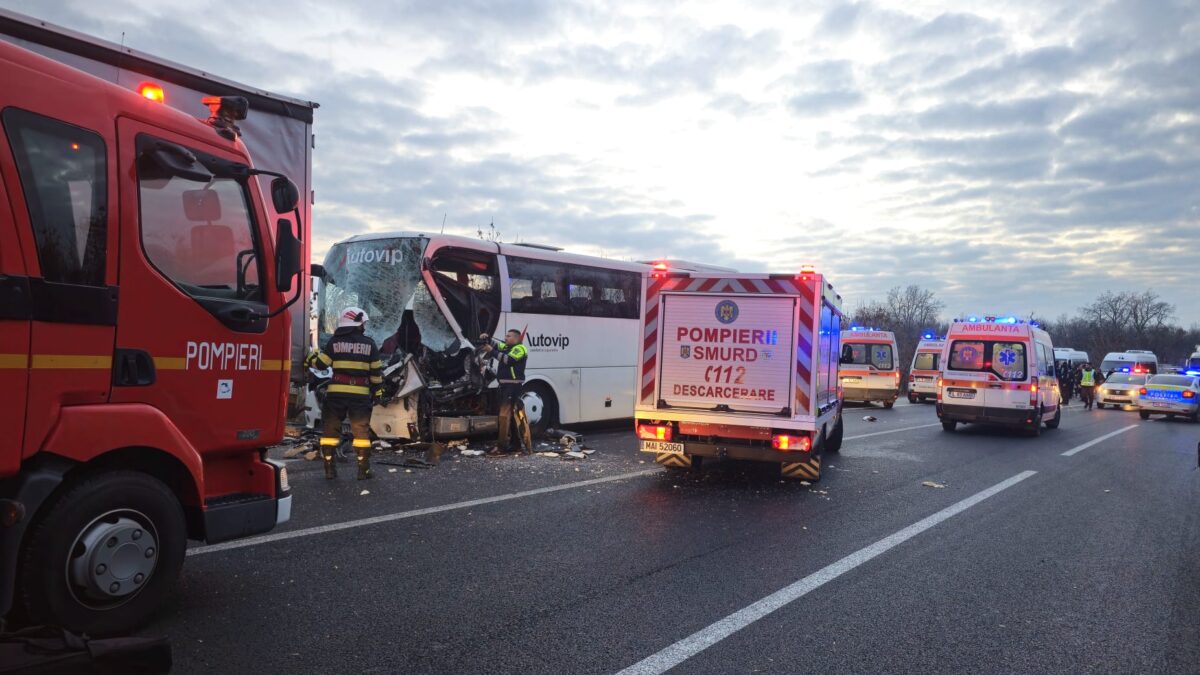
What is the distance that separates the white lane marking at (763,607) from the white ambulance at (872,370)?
1642 cm

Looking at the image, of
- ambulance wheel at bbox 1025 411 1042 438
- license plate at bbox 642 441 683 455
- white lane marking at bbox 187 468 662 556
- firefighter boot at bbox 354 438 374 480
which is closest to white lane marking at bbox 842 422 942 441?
ambulance wheel at bbox 1025 411 1042 438

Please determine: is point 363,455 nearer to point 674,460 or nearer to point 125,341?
point 674,460

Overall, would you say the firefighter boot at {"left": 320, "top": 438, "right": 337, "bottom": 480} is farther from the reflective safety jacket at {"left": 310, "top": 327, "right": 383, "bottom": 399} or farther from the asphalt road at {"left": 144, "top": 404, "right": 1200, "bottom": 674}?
the reflective safety jacket at {"left": 310, "top": 327, "right": 383, "bottom": 399}

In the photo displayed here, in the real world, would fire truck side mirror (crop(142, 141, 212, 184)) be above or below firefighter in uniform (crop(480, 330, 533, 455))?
above

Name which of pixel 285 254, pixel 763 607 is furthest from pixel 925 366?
pixel 285 254

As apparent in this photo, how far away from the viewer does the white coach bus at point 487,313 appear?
10.9 meters

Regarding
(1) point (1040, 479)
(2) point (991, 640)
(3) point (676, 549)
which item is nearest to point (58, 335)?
(3) point (676, 549)

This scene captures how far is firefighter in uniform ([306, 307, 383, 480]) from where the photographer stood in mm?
8469

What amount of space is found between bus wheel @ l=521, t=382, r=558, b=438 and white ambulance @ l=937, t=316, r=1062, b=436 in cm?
864

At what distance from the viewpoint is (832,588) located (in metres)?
5.17

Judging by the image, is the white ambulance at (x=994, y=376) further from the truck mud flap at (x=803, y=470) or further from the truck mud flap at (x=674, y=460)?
the truck mud flap at (x=674, y=460)

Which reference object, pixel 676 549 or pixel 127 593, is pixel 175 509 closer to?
pixel 127 593

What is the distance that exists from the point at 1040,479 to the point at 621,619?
315 inches

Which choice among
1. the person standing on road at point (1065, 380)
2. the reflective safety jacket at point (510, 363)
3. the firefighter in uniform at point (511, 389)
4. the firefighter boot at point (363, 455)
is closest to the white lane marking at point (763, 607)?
the firefighter boot at point (363, 455)
